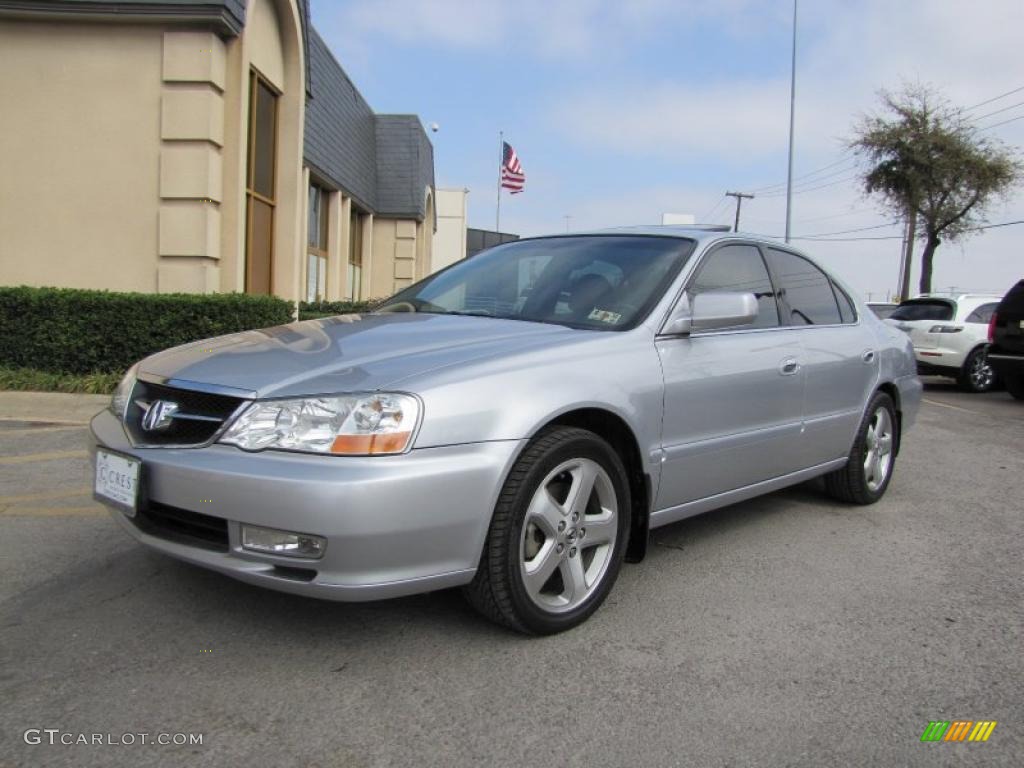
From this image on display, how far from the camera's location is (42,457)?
558cm

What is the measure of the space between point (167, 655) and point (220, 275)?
742 cm

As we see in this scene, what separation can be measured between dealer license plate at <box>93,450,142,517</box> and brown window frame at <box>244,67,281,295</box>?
804cm

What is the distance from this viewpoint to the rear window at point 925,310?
12883 mm

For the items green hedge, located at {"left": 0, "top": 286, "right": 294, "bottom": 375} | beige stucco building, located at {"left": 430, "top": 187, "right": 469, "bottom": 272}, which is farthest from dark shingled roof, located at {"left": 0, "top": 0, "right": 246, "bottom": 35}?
beige stucco building, located at {"left": 430, "top": 187, "right": 469, "bottom": 272}

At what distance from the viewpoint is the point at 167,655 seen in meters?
2.68

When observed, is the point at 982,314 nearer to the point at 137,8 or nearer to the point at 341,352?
the point at 137,8

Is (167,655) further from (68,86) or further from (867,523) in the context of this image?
(68,86)

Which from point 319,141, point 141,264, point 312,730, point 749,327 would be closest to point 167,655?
point 312,730

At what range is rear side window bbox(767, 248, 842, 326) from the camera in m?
4.40

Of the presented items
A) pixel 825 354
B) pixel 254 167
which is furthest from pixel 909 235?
pixel 825 354

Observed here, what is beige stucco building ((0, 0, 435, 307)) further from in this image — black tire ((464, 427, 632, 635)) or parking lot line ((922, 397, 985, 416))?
parking lot line ((922, 397, 985, 416))

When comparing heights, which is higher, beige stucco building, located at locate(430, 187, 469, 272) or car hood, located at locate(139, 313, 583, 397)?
beige stucco building, located at locate(430, 187, 469, 272)

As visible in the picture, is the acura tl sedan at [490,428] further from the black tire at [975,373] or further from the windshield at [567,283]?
the black tire at [975,373]

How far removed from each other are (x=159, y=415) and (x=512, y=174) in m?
30.5
